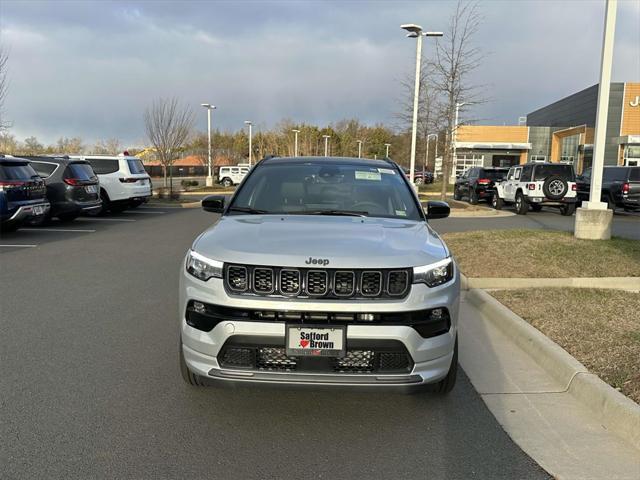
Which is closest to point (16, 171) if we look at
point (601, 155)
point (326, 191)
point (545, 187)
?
point (326, 191)

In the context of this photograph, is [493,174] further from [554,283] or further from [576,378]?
[576,378]

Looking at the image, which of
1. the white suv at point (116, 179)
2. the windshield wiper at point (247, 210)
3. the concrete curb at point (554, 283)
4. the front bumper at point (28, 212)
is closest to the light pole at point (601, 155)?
the concrete curb at point (554, 283)

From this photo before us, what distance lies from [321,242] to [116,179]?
15908 mm

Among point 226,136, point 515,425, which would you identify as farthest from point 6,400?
point 226,136

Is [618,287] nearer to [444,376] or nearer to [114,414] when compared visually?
[444,376]

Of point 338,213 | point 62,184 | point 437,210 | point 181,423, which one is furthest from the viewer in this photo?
point 62,184

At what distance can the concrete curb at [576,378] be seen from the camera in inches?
133

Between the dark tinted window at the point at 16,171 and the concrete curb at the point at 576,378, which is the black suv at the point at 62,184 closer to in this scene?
the dark tinted window at the point at 16,171

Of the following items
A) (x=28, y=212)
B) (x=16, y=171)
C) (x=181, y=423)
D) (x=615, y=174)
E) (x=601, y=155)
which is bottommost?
(x=181, y=423)

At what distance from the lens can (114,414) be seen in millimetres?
3584

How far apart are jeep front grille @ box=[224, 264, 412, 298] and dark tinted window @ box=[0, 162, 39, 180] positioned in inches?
402

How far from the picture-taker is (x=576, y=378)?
3.97 meters

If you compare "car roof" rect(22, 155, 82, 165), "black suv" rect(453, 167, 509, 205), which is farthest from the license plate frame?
"black suv" rect(453, 167, 509, 205)

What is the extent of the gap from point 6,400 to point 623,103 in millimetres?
47357
